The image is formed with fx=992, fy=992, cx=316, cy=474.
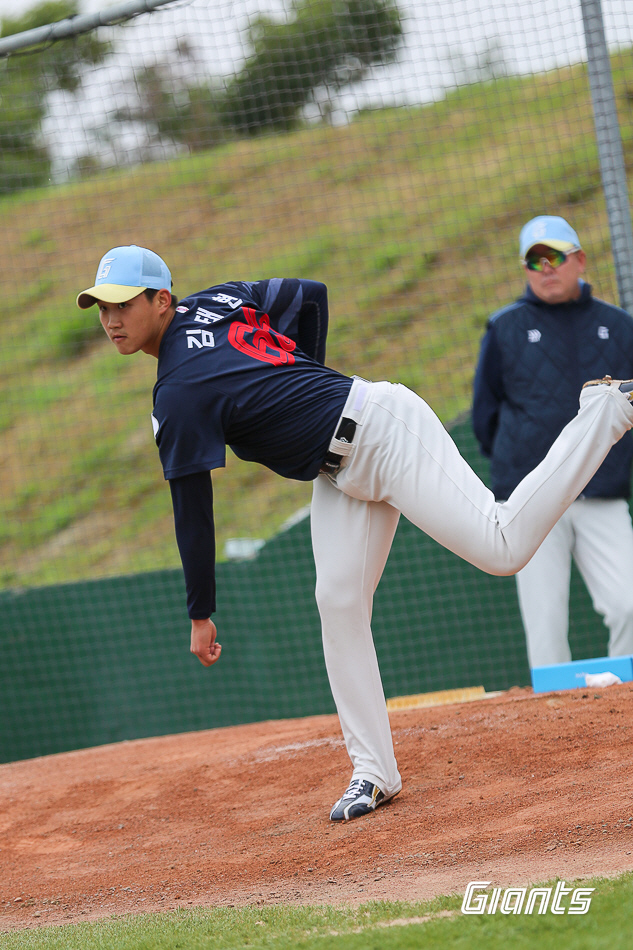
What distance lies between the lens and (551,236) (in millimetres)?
4555

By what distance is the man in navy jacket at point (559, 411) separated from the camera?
455cm

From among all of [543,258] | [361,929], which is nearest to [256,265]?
[543,258]

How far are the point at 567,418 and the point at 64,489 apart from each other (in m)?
7.05

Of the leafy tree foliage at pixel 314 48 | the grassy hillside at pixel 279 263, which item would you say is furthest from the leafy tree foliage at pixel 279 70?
the grassy hillside at pixel 279 263

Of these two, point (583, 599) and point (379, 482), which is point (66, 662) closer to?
point (583, 599)

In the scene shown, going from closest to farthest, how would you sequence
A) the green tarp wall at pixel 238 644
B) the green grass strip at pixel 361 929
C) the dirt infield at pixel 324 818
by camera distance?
1. the green grass strip at pixel 361 929
2. the dirt infield at pixel 324 818
3. the green tarp wall at pixel 238 644

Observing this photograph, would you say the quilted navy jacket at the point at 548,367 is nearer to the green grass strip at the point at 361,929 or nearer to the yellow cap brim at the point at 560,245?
the yellow cap brim at the point at 560,245

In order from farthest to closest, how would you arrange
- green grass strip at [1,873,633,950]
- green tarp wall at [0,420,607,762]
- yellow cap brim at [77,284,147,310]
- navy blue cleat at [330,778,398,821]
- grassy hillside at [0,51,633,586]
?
grassy hillside at [0,51,633,586], green tarp wall at [0,420,607,762], navy blue cleat at [330,778,398,821], yellow cap brim at [77,284,147,310], green grass strip at [1,873,633,950]

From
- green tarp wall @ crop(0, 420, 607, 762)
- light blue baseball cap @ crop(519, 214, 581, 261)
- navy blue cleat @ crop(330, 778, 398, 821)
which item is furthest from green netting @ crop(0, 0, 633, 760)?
navy blue cleat @ crop(330, 778, 398, 821)

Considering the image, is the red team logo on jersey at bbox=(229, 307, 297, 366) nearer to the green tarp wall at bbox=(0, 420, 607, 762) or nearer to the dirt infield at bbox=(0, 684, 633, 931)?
the dirt infield at bbox=(0, 684, 633, 931)

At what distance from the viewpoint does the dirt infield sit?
266 centimetres

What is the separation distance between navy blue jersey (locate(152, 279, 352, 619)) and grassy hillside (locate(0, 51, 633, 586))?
Answer: 4553mm

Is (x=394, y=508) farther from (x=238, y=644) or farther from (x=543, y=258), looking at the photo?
(x=238, y=644)

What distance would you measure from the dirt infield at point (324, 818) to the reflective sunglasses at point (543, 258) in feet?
6.36
